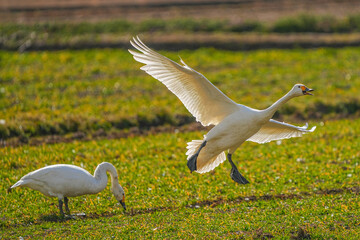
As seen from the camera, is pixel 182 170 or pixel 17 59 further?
pixel 17 59

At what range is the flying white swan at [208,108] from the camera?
10.4m

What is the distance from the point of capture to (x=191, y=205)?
10.8m

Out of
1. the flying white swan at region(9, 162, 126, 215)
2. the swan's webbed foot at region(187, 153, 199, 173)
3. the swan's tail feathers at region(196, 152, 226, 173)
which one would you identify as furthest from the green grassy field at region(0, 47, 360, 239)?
the swan's webbed foot at region(187, 153, 199, 173)

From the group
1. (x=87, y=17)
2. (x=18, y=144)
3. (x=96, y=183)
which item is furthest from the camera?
(x=87, y=17)

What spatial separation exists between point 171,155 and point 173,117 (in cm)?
361

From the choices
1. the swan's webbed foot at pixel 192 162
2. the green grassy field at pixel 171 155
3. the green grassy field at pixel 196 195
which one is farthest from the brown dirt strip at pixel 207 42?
the swan's webbed foot at pixel 192 162

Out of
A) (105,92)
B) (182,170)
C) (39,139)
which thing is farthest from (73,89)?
(182,170)

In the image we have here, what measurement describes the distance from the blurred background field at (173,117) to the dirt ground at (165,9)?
7.6 inches

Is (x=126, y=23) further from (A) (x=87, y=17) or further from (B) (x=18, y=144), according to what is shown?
(B) (x=18, y=144)

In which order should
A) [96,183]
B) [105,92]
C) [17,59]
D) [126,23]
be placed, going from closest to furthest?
[96,183] < [105,92] < [17,59] < [126,23]

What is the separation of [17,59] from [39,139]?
33.9ft

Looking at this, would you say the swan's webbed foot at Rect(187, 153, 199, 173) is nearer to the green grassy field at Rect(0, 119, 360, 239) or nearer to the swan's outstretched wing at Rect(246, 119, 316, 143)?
the green grassy field at Rect(0, 119, 360, 239)

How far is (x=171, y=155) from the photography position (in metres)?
13.9

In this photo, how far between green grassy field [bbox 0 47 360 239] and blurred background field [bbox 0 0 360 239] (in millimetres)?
43
